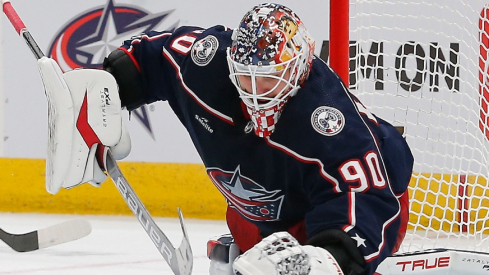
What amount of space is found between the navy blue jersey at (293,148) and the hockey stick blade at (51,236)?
48 cm

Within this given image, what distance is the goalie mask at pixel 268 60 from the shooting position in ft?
6.24

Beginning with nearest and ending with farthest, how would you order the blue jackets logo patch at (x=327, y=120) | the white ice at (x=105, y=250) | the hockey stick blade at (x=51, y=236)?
the blue jackets logo patch at (x=327, y=120) → the hockey stick blade at (x=51, y=236) → the white ice at (x=105, y=250)

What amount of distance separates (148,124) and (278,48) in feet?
6.86

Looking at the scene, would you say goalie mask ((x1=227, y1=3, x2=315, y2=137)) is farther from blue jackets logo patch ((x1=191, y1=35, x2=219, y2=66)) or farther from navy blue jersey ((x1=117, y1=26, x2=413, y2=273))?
blue jackets logo patch ((x1=191, y1=35, x2=219, y2=66))

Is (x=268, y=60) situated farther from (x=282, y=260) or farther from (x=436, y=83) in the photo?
(x=436, y=83)

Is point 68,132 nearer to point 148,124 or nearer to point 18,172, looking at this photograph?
point 148,124

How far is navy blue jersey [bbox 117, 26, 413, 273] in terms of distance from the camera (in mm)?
1854

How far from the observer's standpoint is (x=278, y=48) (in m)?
1.91

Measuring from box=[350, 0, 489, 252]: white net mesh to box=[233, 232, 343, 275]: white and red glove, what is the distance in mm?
1373

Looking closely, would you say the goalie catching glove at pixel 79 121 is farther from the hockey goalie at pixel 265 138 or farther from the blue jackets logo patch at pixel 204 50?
the blue jackets logo patch at pixel 204 50

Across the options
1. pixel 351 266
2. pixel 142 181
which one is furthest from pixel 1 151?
pixel 351 266

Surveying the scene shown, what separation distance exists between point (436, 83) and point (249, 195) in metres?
1.21

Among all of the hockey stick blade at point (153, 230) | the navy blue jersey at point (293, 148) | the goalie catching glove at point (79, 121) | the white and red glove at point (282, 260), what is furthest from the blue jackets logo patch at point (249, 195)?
the white and red glove at point (282, 260)

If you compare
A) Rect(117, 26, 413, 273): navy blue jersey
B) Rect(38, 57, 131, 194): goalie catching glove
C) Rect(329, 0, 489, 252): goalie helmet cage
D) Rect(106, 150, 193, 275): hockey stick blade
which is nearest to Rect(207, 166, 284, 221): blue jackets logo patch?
Rect(117, 26, 413, 273): navy blue jersey
